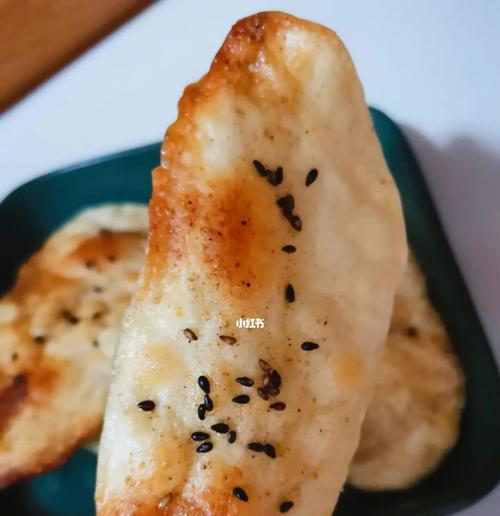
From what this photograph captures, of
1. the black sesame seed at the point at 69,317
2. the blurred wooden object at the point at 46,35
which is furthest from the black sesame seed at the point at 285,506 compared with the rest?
the blurred wooden object at the point at 46,35

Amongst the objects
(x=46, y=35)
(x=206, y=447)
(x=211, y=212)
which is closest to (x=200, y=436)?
(x=206, y=447)

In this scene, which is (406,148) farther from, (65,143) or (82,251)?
(65,143)

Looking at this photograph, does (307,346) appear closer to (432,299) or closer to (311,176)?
(311,176)

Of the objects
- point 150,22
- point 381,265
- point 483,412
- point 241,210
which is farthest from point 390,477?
point 150,22

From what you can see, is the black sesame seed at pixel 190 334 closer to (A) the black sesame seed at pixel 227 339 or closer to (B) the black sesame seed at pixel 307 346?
(A) the black sesame seed at pixel 227 339

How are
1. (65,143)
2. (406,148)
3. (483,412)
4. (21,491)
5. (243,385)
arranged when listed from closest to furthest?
(243,385)
(483,412)
(406,148)
(21,491)
(65,143)

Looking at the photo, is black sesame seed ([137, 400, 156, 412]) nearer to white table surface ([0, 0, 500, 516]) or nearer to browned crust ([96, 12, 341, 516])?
browned crust ([96, 12, 341, 516])
